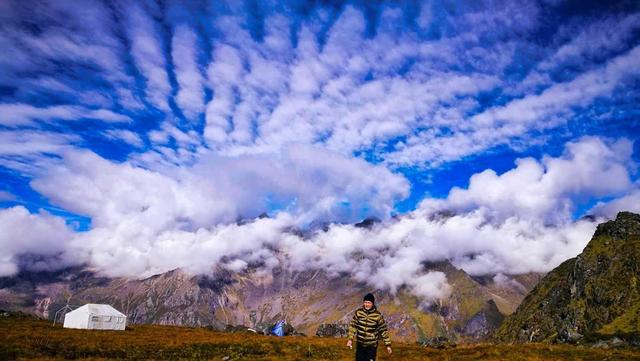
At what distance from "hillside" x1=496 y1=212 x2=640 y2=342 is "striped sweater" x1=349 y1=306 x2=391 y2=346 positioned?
379ft

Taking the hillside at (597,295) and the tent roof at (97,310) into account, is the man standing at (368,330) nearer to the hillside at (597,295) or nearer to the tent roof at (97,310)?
the tent roof at (97,310)

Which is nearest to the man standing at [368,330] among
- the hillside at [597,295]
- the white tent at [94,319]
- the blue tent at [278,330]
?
the blue tent at [278,330]

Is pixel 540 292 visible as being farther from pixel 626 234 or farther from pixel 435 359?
pixel 435 359

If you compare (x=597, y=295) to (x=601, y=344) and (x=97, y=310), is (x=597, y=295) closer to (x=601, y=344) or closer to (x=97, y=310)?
(x=601, y=344)

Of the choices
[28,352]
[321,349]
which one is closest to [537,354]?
[321,349]

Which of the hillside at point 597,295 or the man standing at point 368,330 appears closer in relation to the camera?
the man standing at point 368,330

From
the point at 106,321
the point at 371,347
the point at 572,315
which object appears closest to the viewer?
the point at 371,347

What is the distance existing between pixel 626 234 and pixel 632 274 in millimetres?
26606

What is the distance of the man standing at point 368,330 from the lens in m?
20.5

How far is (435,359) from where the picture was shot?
39.0 meters

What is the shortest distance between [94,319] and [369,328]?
73.2 metres

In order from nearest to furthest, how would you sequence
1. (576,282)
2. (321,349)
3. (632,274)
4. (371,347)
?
(371,347)
(321,349)
(632,274)
(576,282)

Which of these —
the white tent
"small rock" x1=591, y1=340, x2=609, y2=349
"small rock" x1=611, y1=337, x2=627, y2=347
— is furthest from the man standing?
the white tent

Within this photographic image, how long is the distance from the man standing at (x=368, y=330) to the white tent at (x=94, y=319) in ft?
231
